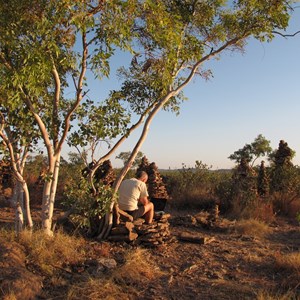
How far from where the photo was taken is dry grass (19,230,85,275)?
20.9 ft

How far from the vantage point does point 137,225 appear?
8.40 meters

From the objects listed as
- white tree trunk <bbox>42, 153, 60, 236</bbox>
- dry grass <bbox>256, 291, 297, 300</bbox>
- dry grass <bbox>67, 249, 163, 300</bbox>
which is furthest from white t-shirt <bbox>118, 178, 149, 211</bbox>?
dry grass <bbox>256, 291, 297, 300</bbox>

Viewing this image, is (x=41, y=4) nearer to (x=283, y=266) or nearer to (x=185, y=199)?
(x=283, y=266)

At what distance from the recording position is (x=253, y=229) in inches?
392

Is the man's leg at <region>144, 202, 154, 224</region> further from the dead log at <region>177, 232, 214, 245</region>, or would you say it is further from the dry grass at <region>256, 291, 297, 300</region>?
the dry grass at <region>256, 291, 297, 300</region>

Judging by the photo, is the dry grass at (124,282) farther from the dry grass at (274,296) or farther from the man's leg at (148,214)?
the dry grass at (274,296)

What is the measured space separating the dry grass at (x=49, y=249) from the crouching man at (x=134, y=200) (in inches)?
63.9

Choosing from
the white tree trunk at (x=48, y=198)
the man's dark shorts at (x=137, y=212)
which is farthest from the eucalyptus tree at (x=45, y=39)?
the man's dark shorts at (x=137, y=212)

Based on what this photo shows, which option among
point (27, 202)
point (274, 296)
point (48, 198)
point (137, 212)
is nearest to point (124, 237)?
point (137, 212)

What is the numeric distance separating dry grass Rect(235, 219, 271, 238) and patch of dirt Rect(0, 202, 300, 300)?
21 centimetres

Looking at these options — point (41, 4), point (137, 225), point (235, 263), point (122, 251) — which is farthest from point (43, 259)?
point (41, 4)

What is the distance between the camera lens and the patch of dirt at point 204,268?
18.6 feet

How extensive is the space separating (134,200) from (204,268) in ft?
7.60

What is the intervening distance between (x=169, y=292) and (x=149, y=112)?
156 inches
